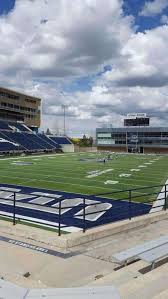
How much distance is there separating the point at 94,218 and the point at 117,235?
627cm

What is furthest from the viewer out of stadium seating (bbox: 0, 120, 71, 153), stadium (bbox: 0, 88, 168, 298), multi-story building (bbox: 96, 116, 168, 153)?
multi-story building (bbox: 96, 116, 168, 153)

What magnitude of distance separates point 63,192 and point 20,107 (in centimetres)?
7246

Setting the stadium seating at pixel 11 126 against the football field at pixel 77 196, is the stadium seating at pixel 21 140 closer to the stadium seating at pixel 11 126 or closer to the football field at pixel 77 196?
the stadium seating at pixel 11 126

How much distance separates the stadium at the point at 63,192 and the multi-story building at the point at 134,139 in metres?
23.6

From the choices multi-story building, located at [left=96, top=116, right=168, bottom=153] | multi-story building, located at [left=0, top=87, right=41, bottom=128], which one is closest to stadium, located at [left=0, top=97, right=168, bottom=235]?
multi-story building, located at [left=96, top=116, right=168, bottom=153]

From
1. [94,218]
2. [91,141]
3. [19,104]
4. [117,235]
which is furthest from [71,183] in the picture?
[91,141]

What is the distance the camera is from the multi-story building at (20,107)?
86.1 metres

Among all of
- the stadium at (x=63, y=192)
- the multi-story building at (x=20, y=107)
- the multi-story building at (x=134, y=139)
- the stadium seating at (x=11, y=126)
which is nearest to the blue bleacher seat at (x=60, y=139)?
the stadium at (x=63, y=192)

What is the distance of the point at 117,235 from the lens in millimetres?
8945

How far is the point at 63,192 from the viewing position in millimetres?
22188

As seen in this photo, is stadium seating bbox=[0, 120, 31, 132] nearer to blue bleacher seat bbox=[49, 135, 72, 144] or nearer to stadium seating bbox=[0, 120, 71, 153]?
stadium seating bbox=[0, 120, 71, 153]

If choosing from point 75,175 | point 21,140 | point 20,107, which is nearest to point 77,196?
point 75,175

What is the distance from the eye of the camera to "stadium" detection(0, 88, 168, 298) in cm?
877

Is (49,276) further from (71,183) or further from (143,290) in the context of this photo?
(71,183)
